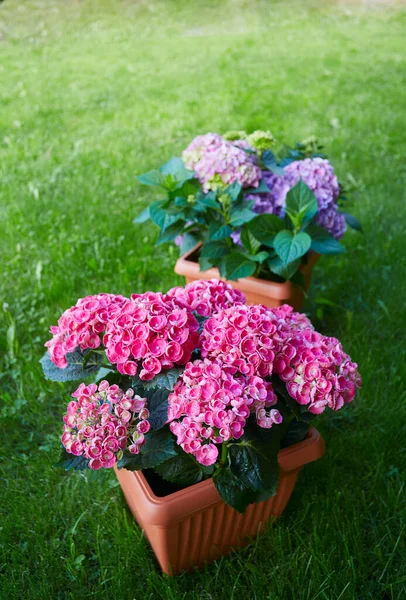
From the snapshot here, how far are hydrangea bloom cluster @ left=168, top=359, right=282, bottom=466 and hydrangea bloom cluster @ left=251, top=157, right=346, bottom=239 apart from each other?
0.98 m

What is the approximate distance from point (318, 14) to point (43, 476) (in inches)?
315

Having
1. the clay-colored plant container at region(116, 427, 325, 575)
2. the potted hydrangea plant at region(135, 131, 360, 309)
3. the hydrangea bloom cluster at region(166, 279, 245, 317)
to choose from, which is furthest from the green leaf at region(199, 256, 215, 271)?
the clay-colored plant container at region(116, 427, 325, 575)

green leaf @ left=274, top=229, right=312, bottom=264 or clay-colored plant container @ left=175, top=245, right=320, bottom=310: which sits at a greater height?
green leaf @ left=274, top=229, right=312, bottom=264

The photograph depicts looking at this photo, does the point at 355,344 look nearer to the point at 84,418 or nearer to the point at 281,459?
the point at 281,459

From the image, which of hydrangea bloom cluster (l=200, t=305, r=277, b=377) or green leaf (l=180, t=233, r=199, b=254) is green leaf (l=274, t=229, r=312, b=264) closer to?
green leaf (l=180, t=233, r=199, b=254)

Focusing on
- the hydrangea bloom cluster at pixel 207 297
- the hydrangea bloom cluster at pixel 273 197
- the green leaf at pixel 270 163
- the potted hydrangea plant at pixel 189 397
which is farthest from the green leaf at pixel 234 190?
the potted hydrangea plant at pixel 189 397

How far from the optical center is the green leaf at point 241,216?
189cm

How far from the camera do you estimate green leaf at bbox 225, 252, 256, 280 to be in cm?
187

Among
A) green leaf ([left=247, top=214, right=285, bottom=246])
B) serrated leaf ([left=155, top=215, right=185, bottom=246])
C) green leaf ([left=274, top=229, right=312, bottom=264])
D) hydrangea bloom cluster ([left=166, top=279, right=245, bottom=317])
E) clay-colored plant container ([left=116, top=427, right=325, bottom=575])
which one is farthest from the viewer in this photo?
serrated leaf ([left=155, top=215, right=185, bottom=246])

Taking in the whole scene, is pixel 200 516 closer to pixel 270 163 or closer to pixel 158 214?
pixel 158 214

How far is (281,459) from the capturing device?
1334 mm

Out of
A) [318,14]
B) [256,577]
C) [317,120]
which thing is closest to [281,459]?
[256,577]

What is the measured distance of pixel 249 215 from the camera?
1.89m

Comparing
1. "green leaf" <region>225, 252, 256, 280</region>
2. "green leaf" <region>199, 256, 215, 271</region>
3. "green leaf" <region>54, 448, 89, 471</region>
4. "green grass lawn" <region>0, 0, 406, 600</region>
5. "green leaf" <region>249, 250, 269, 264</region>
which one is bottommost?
"green grass lawn" <region>0, 0, 406, 600</region>
